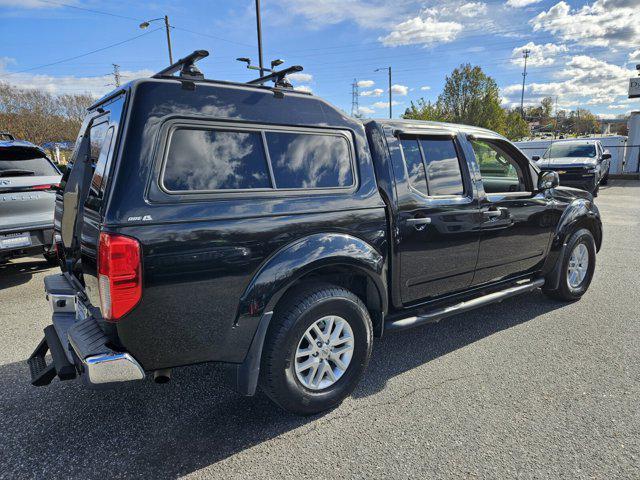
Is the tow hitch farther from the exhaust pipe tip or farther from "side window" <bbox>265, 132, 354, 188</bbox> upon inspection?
"side window" <bbox>265, 132, 354, 188</bbox>

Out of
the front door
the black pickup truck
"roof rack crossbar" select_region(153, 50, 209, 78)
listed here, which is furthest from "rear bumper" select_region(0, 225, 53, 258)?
the front door

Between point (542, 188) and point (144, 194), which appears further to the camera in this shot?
point (542, 188)

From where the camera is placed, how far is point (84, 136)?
331 centimetres

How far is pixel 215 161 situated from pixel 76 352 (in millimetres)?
1255

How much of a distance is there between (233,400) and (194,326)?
35.1 inches

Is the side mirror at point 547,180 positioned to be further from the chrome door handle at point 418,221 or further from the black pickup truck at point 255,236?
the chrome door handle at point 418,221

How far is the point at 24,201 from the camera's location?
5.37 metres

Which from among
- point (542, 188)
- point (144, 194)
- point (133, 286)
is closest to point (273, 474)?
point (133, 286)

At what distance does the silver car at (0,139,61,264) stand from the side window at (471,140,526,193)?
5174 mm

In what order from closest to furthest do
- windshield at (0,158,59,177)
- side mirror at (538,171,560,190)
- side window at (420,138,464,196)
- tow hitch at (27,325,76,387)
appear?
1. tow hitch at (27,325,76,387)
2. side window at (420,138,464,196)
3. side mirror at (538,171,560,190)
4. windshield at (0,158,59,177)

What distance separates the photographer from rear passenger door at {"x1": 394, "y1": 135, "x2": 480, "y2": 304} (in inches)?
126

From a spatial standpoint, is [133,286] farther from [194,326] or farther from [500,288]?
[500,288]

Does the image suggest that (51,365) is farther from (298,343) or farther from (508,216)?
(508,216)

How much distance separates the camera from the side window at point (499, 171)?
4172mm
